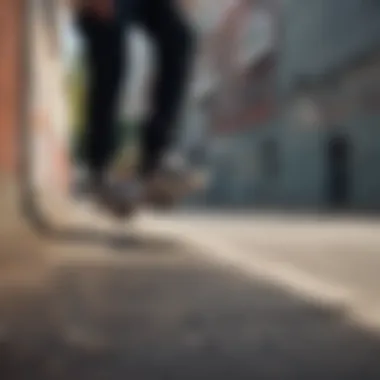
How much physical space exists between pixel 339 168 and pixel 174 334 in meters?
0.22

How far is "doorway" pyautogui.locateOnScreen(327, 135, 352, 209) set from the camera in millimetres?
666

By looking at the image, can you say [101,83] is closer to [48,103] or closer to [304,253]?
[48,103]

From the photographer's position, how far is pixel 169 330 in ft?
1.83

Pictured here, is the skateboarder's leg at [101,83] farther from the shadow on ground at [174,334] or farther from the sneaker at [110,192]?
the shadow on ground at [174,334]

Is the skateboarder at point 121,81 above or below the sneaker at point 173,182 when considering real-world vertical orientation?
above

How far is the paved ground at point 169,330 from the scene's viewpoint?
0.47 m

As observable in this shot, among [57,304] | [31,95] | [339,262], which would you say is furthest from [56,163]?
[339,262]

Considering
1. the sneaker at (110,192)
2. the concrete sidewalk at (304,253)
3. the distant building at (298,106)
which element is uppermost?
the distant building at (298,106)

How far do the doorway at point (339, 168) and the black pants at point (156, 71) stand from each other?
17 cm

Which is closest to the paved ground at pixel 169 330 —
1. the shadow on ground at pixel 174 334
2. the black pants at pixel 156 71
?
the shadow on ground at pixel 174 334

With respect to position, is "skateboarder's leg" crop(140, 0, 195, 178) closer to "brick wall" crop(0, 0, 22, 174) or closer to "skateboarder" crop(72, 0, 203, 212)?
"skateboarder" crop(72, 0, 203, 212)

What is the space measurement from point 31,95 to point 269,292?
32cm

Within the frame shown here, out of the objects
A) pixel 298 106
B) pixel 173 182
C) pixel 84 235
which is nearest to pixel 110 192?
pixel 173 182

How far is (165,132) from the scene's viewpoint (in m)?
0.55
